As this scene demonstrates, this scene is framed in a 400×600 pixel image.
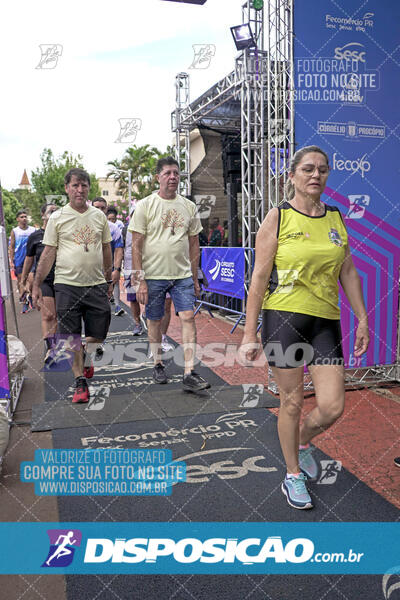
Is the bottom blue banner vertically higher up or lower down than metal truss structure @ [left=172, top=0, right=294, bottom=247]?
lower down

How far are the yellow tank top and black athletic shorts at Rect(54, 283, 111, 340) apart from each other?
231 centimetres

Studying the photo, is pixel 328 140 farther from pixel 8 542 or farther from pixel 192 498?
pixel 8 542

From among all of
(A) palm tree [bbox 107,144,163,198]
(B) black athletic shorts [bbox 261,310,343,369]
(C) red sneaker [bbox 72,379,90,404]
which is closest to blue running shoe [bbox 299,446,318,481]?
(B) black athletic shorts [bbox 261,310,343,369]

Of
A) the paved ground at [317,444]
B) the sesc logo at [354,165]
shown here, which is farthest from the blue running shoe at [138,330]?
the sesc logo at [354,165]

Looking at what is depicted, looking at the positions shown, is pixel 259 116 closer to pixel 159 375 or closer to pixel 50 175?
pixel 159 375

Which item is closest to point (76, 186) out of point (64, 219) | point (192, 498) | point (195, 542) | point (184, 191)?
point (64, 219)

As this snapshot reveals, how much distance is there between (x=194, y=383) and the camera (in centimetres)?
457

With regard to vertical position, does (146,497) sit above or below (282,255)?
below

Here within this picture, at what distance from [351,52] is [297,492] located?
3709 millimetres

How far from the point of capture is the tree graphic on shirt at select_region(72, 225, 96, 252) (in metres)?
4.41

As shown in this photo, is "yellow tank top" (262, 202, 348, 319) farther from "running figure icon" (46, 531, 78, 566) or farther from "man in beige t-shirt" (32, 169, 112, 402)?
"man in beige t-shirt" (32, 169, 112, 402)

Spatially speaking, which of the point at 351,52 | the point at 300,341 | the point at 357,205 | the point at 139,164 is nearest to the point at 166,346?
the point at 357,205

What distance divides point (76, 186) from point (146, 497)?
2642 millimetres

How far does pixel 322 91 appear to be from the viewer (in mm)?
4348
